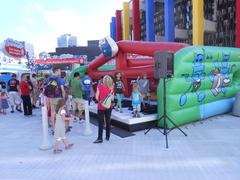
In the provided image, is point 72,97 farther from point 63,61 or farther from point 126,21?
point 63,61

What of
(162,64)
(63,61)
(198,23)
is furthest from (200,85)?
(63,61)

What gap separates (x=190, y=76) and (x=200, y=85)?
565mm

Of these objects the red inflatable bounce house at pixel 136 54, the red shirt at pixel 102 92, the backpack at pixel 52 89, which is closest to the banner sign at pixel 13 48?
the red inflatable bounce house at pixel 136 54

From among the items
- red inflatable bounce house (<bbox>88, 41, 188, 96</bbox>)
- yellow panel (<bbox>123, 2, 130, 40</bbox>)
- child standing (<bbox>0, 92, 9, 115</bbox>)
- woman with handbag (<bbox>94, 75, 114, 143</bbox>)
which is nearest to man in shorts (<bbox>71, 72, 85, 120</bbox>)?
woman with handbag (<bbox>94, 75, 114, 143</bbox>)

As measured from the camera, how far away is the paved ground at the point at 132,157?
4043 millimetres

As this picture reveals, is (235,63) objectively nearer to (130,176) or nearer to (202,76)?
(202,76)

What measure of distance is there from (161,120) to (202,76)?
1.97 m

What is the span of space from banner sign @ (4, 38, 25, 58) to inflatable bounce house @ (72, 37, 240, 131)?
591 centimetres

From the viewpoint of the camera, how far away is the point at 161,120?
6.80 metres

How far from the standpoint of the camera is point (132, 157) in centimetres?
479

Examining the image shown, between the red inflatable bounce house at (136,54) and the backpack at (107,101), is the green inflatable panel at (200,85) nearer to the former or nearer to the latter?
the red inflatable bounce house at (136,54)

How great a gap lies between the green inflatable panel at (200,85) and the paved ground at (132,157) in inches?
25.3

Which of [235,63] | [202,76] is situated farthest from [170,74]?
[235,63]

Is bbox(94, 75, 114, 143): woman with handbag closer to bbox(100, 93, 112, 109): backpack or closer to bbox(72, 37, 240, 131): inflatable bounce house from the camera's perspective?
bbox(100, 93, 112, 109): backpack
